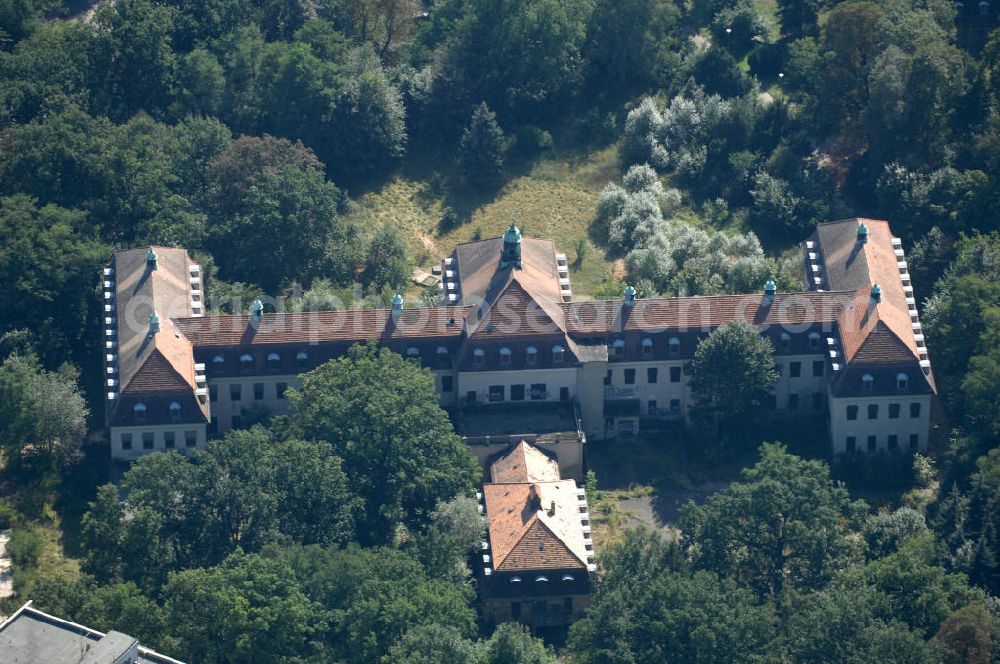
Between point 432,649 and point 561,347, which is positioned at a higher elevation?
point 561,347

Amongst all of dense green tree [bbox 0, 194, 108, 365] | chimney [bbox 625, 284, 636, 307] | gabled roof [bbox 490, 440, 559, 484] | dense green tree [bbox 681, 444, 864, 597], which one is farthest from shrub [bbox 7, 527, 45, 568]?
chimney [bbox 625, 284, 636, 307]

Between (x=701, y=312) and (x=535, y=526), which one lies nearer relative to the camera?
(x=535, y=526)

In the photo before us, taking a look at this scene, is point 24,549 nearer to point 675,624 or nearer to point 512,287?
point 512,287

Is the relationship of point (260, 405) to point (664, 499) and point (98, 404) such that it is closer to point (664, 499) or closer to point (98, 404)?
point (98, 404)

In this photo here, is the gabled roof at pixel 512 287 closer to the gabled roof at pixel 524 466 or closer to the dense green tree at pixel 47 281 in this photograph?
the gabled roof at pixel 524 466

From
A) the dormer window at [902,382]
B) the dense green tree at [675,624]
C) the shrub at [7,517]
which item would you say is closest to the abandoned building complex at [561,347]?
the dormer window at [902,382]

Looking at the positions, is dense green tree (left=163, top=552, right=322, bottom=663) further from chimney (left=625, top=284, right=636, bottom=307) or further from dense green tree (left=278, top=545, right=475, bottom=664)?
chimney (left=625, top=284, right=636, bottom=307)

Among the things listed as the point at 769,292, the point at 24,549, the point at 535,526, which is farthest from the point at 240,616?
the point at 769,292
